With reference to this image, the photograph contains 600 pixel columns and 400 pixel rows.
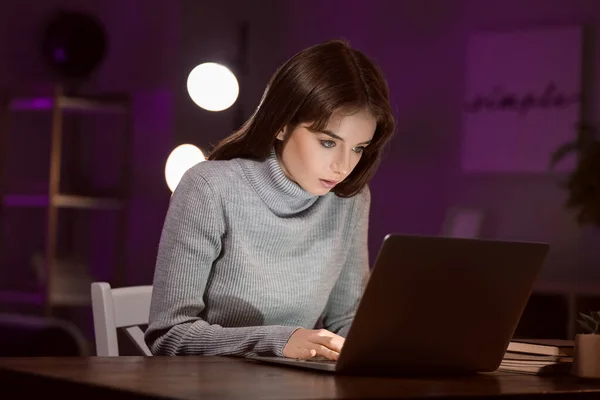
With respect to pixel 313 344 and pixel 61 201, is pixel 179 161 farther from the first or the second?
pixel 313 344

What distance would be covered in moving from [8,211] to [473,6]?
8.14ft

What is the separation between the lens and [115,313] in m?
2.02

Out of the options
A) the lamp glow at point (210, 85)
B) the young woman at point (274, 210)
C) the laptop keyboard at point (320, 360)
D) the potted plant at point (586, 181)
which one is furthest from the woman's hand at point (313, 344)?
the lamp glow at point (210, 85)

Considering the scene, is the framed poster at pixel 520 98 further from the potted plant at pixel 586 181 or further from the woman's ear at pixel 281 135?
the woman's ear at pixel 281 135

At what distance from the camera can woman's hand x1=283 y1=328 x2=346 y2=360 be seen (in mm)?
1548

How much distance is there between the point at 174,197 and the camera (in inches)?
76.5

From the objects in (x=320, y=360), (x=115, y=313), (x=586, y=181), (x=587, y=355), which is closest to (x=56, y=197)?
(x=586, y=181)

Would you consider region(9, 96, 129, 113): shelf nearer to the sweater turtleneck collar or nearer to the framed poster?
the framed poster

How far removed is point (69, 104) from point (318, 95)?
127 inches

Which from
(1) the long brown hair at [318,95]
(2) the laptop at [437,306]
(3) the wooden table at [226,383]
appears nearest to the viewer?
(3) the wooden table at [226,383]

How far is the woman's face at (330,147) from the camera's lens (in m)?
1.92

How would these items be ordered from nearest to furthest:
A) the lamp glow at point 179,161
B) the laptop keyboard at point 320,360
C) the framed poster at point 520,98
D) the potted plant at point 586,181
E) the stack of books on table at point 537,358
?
1. the laptop keyboard at point 320,360
2. the stack of books on table at point 537,358
3. the potted plant at point 586,181
4. the framed poster at point 520,98
5. the lamp glow at point 179,161

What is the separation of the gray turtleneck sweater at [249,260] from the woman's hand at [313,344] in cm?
6

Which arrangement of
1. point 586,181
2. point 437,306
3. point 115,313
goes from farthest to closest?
1. point 586,181
2. point 115,313
3. point 437,306
